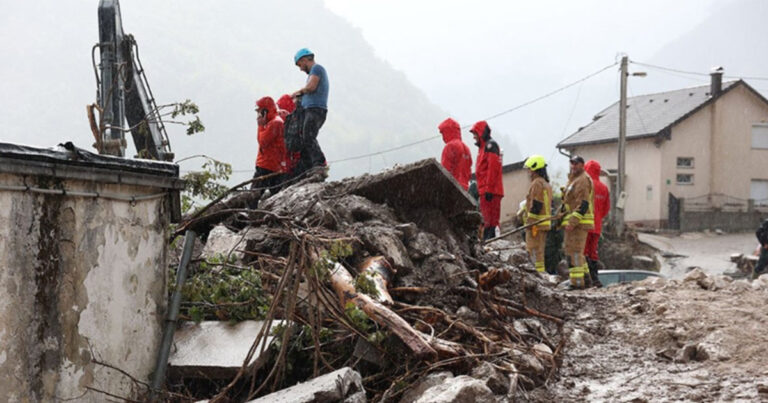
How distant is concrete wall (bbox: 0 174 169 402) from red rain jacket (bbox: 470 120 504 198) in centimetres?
600

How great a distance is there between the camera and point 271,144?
8734 mm

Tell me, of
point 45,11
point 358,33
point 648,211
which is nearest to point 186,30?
point 45,11

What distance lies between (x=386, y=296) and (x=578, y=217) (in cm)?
479

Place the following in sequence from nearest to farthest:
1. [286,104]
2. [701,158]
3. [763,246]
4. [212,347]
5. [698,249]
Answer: [212,347] → [286,104] → [763,246] → [698,249] → [701,158]

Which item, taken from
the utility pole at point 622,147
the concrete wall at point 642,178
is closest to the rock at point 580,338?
the utility pole at point 622,147

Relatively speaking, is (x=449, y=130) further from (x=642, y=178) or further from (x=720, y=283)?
(x=642, y=178)

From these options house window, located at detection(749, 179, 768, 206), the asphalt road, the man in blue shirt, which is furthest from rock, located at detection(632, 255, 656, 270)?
the man in blue shirt

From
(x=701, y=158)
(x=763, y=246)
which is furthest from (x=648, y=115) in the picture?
(x=763, y=246)

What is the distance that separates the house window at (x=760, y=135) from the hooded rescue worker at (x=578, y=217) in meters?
30.4

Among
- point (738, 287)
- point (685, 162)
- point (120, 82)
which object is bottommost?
point (738, 287)

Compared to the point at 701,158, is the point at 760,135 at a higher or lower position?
higher

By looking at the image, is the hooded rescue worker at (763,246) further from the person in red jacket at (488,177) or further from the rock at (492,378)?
the rock at (492,378)

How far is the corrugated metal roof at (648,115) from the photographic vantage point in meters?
34.3

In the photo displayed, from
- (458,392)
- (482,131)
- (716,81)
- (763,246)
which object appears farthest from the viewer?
(716,81)
